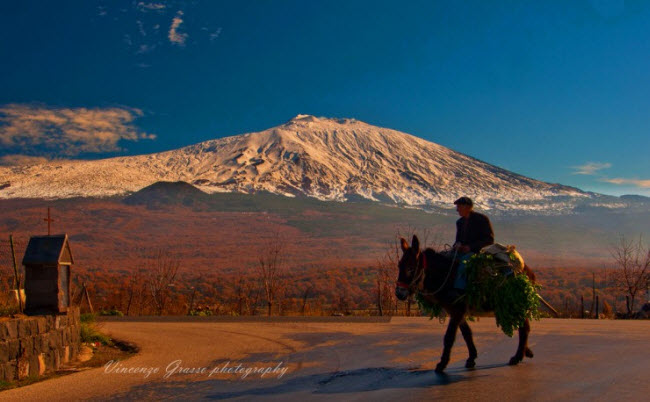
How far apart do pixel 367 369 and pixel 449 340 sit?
1.40m

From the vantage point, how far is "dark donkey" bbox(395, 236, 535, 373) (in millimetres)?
8727

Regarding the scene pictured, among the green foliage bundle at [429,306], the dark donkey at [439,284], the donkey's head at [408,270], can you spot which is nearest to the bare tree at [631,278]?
the green foliage bundle at [429,306]

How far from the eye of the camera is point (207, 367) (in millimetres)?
11125

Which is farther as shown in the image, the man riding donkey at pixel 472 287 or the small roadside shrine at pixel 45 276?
the small roadside shrine at pixel 45 276

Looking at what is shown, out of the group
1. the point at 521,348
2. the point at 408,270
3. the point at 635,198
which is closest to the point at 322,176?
the point at 635,198

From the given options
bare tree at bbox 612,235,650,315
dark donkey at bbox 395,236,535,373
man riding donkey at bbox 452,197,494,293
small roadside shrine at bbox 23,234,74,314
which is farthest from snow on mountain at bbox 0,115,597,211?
dark donkey at bbox 395,236,535,373

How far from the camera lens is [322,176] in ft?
567

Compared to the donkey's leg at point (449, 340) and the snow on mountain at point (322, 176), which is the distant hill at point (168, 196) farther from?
→ the donkey's leg at point (449, 340)

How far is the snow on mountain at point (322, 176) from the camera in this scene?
160 meters

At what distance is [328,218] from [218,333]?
382 ft

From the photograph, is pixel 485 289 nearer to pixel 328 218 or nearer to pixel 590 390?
pixel 590 390

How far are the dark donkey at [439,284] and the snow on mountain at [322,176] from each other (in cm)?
14587

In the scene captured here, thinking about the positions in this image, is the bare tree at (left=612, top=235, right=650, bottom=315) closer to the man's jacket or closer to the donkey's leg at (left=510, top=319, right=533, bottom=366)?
the donkey's leg at (left=510, top=319, right=533, bottom=366)

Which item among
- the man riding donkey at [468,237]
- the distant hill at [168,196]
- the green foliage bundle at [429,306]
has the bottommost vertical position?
the green foliage bundle at [429,306]
